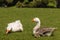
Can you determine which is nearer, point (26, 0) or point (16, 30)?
point (16, 30)

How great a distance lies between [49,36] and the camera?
364 inches

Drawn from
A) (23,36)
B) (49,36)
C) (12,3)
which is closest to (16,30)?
(23,36)

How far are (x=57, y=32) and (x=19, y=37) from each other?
1.81m

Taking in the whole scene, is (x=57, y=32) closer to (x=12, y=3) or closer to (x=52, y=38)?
(x=52, y=38)

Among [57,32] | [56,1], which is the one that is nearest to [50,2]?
[56,1]

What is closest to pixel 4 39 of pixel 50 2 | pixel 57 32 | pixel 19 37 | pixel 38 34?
pixel 19 37

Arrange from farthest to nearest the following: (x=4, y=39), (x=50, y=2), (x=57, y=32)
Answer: (x=50, y=2) < (x=57, y=32) < (x=4, y=39)

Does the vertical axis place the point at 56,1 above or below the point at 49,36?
below

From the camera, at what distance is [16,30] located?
10.1 metres

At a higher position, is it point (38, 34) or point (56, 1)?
point (38, 34)

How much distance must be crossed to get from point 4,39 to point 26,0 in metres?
19.4

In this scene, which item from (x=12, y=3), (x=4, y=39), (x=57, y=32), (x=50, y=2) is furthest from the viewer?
(x=12, y=3)

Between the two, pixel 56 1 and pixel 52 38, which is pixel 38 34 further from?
pixel 56 1

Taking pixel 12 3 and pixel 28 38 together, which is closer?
pixel 28 38
